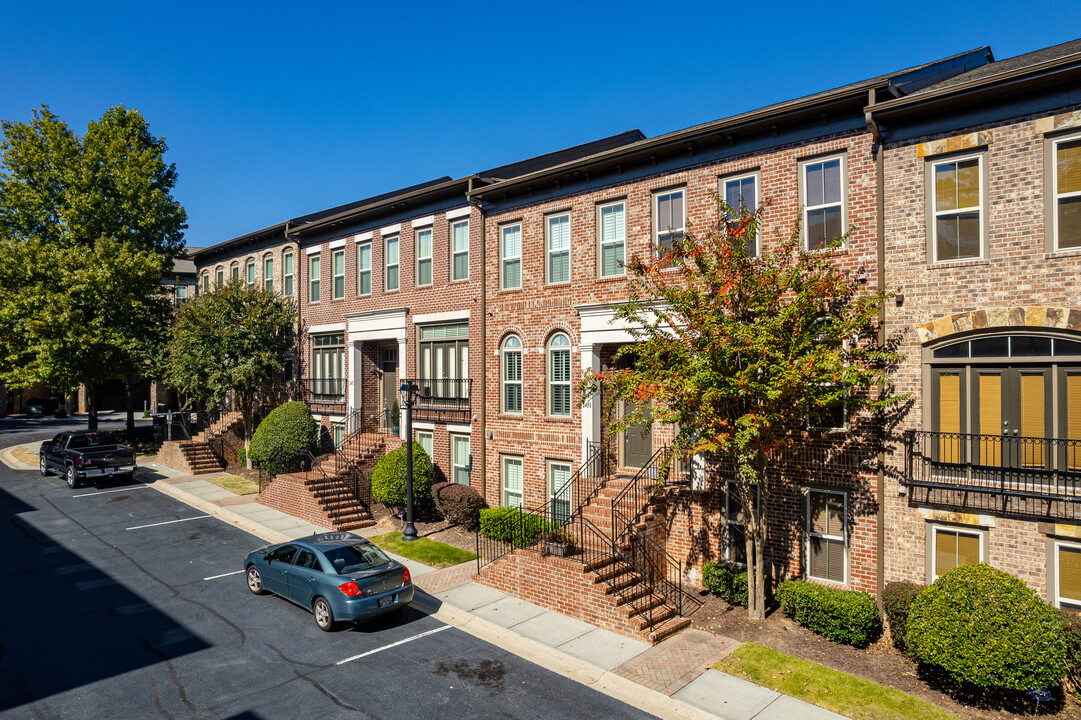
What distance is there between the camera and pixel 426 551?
1727 centimetres

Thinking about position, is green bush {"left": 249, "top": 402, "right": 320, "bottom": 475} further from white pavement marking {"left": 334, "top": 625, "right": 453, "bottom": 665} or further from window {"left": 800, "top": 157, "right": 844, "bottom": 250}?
window {"left": 800, "top": 157, "right": 844, "bottom": 250}

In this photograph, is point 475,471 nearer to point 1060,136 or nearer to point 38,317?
point 1060,136

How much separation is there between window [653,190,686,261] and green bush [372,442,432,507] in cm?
998

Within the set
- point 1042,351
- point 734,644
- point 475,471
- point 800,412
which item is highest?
point 1042,351

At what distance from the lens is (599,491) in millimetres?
16062

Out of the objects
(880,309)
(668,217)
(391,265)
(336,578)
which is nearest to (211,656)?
(336,578)

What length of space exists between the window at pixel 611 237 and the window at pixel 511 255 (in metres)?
2.95

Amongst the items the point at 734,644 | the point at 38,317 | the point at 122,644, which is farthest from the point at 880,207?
the point at 38,317

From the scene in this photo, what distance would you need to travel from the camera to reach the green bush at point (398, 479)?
20.0 meters

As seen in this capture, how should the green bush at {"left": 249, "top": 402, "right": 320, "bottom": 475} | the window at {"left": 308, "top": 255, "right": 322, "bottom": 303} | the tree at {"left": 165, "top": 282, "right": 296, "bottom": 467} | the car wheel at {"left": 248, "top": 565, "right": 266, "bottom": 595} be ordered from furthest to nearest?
the window at {"left": 308, "top": 255, "right": 322, "bottom": 303} → the tree at {"left": 165, "top": 282, "right": 296, "bottom": 467} → the green bush at {"left": 249, "top": 402, "right": 320, "bottom": 475} → the car wheel at {"left": 248, "top": 565, "right": 266, "bottom": 595}

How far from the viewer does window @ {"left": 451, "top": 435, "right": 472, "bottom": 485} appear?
68.3ft

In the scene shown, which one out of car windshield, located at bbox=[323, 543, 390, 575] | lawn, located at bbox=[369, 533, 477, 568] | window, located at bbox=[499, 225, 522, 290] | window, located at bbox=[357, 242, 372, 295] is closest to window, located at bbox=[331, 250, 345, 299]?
window, located at bbox=[357, 242, 372, 295]

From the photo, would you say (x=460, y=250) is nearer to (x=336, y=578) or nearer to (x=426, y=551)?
(x=426, y=551)

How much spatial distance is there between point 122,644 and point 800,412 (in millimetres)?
13074
